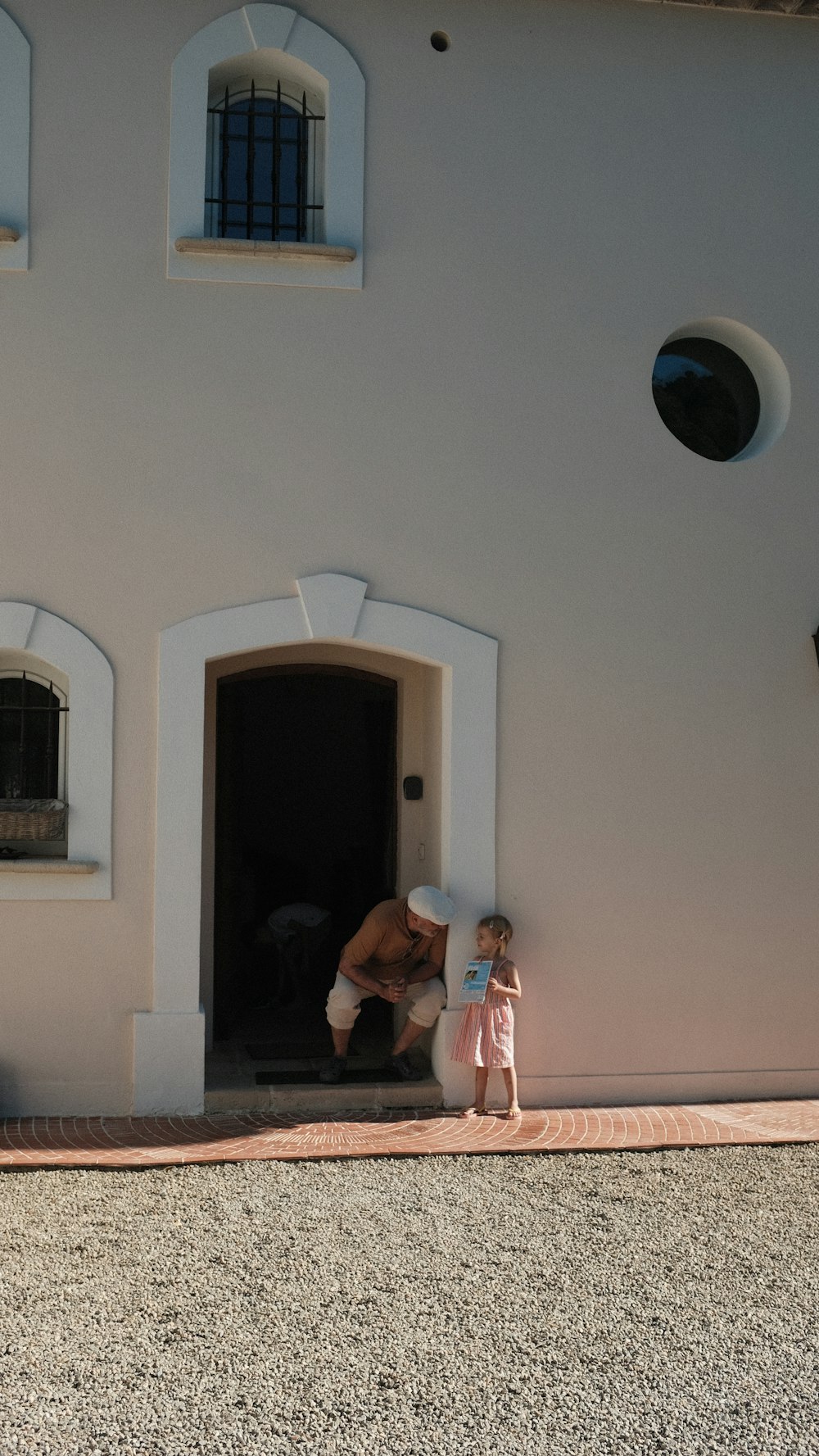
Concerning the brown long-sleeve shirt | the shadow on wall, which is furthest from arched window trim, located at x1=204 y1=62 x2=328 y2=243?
the shadow on wall

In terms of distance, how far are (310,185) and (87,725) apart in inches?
140

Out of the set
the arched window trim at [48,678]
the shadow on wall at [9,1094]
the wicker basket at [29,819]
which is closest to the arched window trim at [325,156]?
the arched window trim at [48,678]

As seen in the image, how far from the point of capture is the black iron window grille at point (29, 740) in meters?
7.62

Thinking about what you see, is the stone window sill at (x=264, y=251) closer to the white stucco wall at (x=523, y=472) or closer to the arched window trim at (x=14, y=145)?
the white stucco wall at (x=523, y=472)

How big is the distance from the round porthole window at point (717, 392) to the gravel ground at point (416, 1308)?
4383 mm

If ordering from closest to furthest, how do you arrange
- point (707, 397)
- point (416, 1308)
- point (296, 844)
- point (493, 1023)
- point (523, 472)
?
point (416, 1308) < point (493, 1023) < point (523, 472) < point (707, 397) < point (296, 844)

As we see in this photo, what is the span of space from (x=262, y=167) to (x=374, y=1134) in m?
5.75

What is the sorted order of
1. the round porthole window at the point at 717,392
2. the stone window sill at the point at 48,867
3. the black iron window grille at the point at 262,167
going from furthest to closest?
the round porthole window at the point at 717,392 → the black iron window grille at the point at 262,167 → the stone window sill at the point at 48,867

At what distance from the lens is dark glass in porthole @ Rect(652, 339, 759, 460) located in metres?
8.31

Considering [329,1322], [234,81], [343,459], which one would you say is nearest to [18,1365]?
[329,1322]

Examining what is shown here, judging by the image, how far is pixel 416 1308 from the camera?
498 cm

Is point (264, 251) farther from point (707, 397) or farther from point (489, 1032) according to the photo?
point (489, 1032)

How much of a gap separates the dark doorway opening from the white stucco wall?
150 cm

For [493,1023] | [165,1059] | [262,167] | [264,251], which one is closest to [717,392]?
[264,251]
